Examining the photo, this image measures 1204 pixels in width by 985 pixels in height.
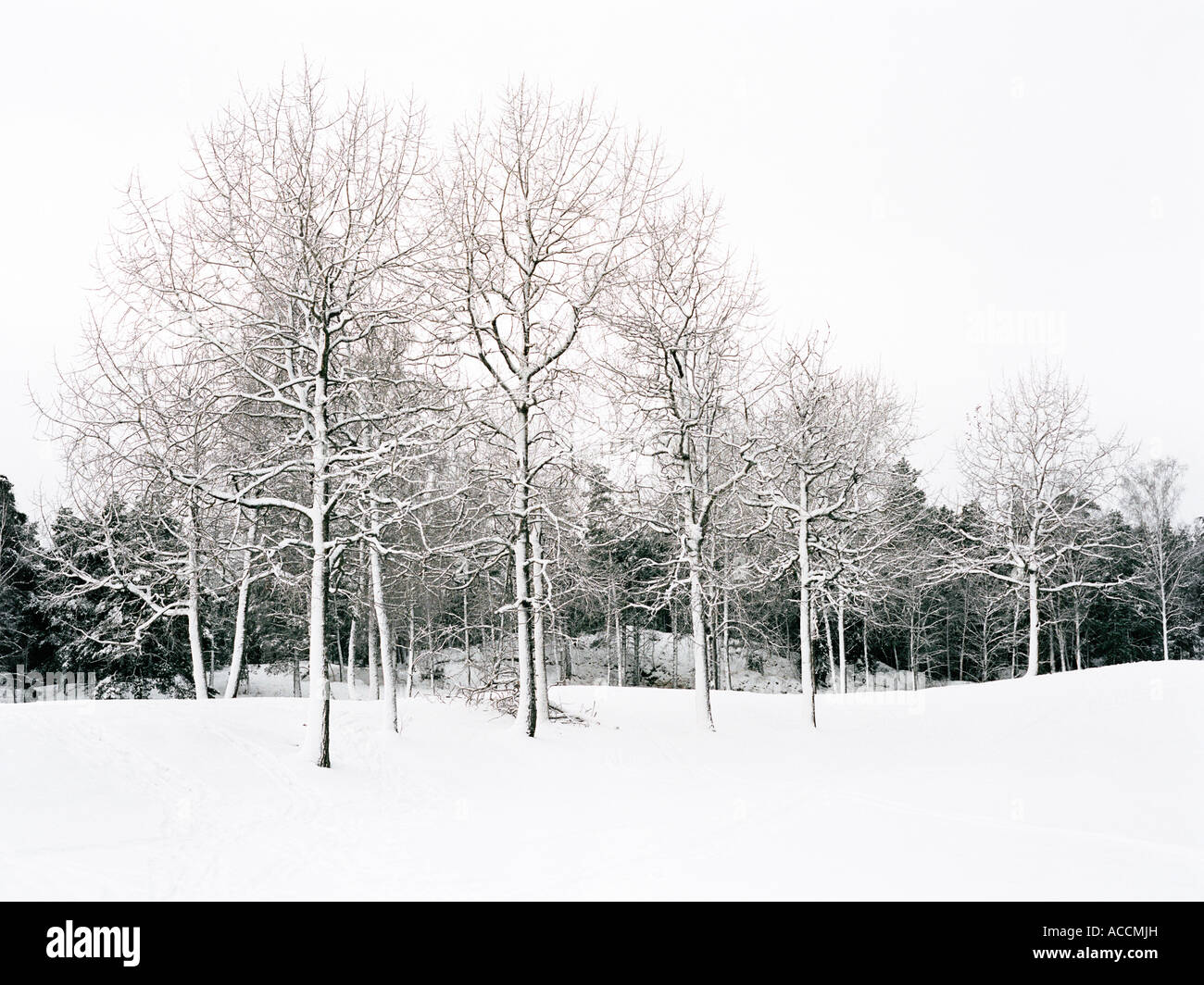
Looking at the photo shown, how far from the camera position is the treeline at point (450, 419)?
13023mm

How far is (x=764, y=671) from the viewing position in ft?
163

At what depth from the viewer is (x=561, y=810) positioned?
1191 centimetres

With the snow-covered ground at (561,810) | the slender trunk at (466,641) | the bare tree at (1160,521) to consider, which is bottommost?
the snow-covered ground at (561,810)

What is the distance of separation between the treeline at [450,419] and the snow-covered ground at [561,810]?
1663 millimetres

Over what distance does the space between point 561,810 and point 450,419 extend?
277 inches

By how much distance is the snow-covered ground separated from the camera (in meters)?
7.87

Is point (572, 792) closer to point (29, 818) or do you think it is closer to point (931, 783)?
point (931, 783)

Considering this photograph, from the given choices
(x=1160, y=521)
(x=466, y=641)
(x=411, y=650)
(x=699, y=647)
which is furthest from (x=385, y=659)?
(x=1160, y=521)

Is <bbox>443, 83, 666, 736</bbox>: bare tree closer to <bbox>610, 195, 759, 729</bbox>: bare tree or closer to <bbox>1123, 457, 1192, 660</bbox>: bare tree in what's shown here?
<bbox>610, 195, 759, 729</bbox>: bare tree

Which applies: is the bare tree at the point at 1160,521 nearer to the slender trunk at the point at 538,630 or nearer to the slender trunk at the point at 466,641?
the slender trunk at the point at 466,641

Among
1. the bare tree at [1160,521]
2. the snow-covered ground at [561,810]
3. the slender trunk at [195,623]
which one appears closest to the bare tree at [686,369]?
the snow-covered ground at [561,810]

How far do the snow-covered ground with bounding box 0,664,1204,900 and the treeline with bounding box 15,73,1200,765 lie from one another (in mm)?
1663

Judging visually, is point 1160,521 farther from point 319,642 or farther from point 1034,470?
point 319,642
